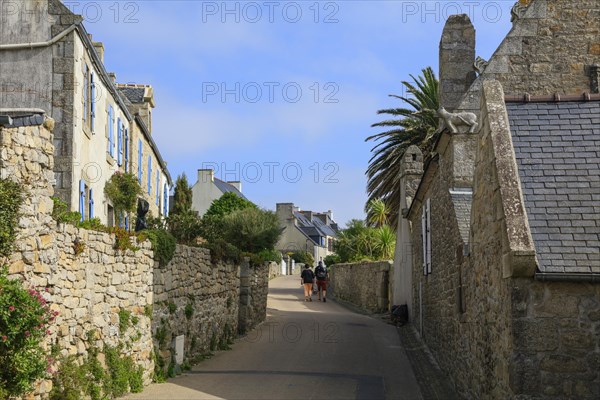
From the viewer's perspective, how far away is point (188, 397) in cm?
1078

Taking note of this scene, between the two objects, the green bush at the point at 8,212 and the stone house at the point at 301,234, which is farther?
the stone house at the point at 301,234

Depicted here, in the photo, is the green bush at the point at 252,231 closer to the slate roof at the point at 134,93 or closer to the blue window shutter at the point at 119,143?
the slate roof at the point at 134,93

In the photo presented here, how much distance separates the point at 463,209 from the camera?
11.4 metres

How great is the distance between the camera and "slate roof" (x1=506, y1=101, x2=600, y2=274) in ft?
23.6

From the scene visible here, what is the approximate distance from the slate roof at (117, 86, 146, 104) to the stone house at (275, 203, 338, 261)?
4546 cm

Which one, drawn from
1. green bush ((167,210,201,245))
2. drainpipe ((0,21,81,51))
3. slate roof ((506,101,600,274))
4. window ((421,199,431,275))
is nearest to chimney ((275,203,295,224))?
green bush ((167,210,201,245))

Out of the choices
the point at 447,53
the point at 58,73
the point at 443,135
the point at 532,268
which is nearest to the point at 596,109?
the point at 532,268

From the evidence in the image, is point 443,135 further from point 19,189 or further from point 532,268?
point 19,189

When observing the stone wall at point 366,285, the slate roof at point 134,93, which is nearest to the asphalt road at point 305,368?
the stone wall at point 366,285

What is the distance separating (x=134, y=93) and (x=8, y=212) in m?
21.6

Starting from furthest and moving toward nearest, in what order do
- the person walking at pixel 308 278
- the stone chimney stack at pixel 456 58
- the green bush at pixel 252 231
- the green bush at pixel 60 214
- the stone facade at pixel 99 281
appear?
→ 1. the person walking at pixel 308 278
2. the green bush at pixel 252 231
3. the stone chimney stack at pixel 456 58
4. the green bush at pixel 60 214
5. the stone facade at pixel 99 281

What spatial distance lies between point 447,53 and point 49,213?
11.2 metres

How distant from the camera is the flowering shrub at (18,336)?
7195 millimetres

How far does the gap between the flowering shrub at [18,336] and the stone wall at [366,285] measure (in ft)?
63.1
